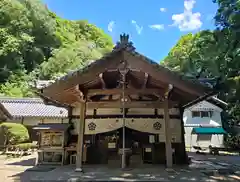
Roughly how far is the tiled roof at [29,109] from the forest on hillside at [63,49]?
44.2 inches

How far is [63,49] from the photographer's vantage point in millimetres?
32969

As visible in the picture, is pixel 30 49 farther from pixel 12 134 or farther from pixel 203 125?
pixel 203 125

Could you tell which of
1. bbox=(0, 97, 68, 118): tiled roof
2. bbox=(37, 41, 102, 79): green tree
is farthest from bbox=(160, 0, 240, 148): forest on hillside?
bbox=(37, 41, 102, 79): green tree

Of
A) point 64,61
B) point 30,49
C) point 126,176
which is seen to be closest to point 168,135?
point 126,176

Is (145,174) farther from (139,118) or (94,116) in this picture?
→ (94,116)

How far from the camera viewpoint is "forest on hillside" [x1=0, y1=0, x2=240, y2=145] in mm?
10000

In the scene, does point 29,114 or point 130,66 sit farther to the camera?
point 29,114

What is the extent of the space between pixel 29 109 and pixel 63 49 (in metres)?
13.8

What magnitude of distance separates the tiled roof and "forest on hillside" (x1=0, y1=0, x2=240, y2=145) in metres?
1.12

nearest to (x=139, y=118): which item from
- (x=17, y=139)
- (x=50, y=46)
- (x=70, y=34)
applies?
(x=17, y=139)

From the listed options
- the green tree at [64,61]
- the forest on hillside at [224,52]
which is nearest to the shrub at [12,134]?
the forest on hillside at [224,52]

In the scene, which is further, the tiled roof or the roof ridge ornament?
the tiled roof

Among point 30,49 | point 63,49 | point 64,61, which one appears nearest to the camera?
point 64,61

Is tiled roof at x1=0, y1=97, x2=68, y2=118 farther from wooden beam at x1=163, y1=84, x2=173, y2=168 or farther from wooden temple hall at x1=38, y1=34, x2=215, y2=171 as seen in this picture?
wooden beam at x1=163, y1=84, x2=173, y2=168
